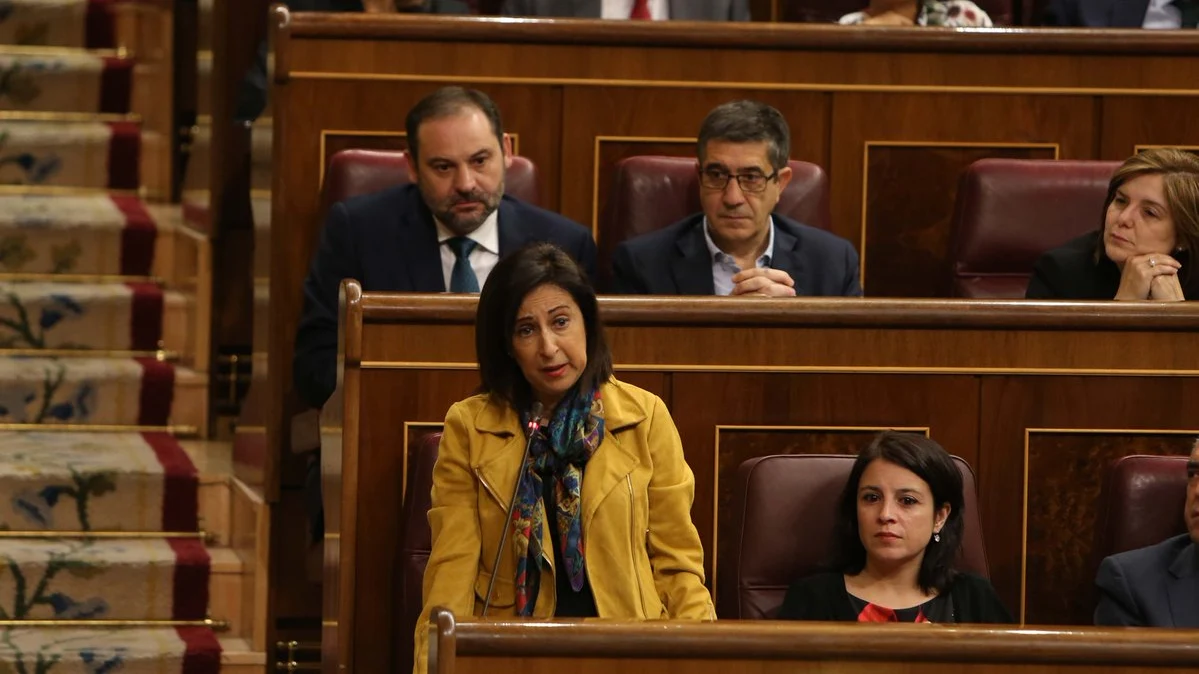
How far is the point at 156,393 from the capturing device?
2.19 meters

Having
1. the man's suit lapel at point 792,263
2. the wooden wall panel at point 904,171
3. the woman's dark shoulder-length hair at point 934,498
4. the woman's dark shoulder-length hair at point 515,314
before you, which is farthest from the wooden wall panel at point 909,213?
the woman's dark shoulder-length hair at point 515,314

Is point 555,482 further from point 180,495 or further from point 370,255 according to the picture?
point 180,495

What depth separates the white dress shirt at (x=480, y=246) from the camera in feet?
5.88

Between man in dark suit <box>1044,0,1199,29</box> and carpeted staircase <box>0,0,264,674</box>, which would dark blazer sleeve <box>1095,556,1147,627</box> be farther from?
man in dark suit <box>1044,0,1199,29</box>

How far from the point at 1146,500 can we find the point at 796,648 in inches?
20.6

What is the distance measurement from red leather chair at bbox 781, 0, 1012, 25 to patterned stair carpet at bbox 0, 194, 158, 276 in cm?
83

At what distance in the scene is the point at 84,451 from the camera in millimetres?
2064

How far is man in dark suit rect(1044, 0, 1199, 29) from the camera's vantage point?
7.67 feet

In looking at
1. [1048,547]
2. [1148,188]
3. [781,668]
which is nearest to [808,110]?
[1148,188]

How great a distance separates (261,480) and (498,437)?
582mm

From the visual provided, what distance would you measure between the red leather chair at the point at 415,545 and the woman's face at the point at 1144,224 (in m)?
0.65

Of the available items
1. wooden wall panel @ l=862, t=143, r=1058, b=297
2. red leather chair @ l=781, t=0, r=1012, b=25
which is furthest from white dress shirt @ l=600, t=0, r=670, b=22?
wooden wall panel @ l=862, t=143, r=1058, b=297

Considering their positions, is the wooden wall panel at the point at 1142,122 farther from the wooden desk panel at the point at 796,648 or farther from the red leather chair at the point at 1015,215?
the wooden desk panel at the point at 796,648

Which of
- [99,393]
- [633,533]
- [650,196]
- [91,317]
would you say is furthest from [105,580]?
[633,533]
